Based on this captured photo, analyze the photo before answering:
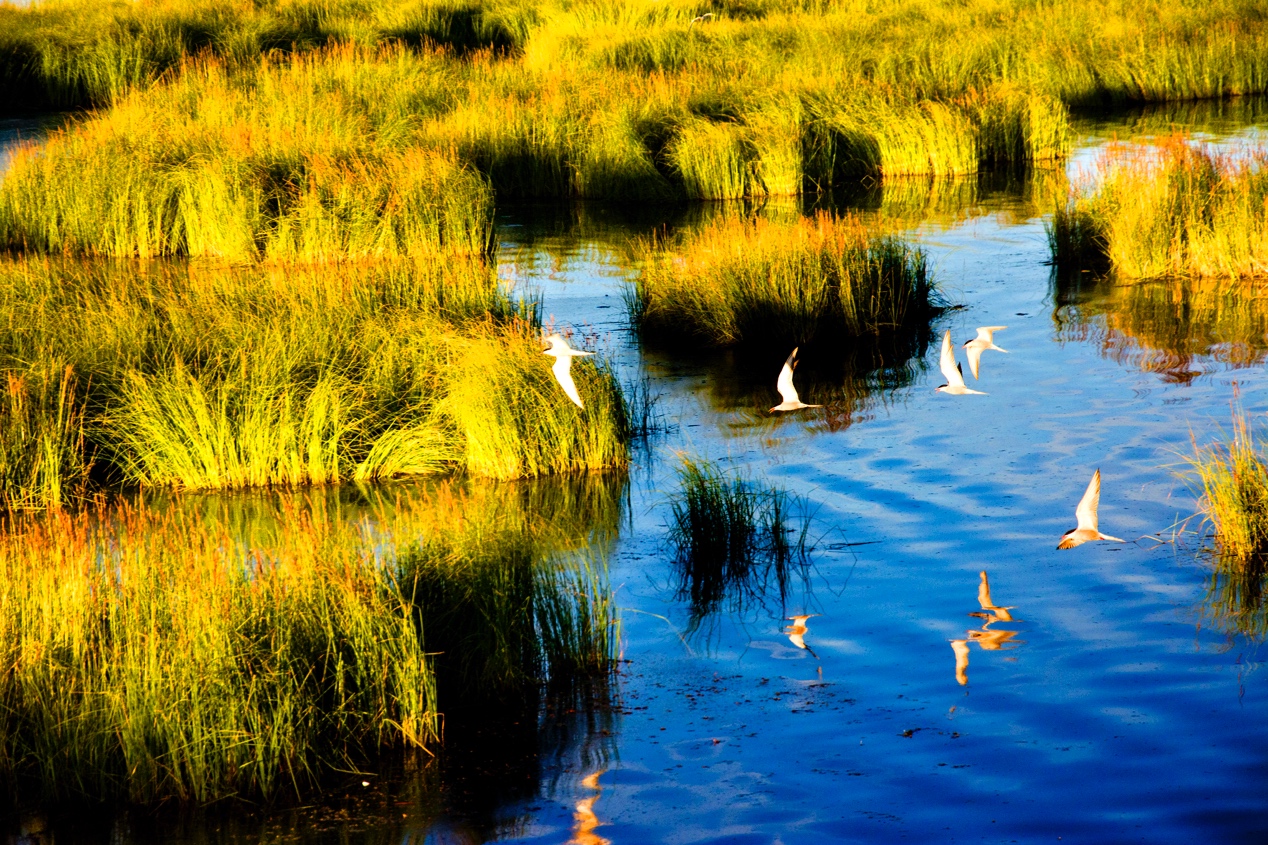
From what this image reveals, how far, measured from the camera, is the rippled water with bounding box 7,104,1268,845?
4953 mm

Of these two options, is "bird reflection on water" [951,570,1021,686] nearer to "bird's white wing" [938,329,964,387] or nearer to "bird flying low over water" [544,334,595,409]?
"bird's white wing" [938,329,964,387]

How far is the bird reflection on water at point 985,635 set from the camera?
5.94 m

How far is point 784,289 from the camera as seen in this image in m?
11.8

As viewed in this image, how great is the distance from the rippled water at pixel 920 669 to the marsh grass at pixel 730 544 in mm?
97

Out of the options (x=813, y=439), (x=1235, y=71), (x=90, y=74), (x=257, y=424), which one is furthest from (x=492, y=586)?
(x=90, y=74)

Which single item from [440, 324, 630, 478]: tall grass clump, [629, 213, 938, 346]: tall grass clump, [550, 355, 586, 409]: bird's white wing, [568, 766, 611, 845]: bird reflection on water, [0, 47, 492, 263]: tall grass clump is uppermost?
[0, 47, 492, 263]: tall grass clump

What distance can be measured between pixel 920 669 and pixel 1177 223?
329 inches

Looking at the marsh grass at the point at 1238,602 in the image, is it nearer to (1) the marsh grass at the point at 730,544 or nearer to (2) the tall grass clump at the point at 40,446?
(1) the marsh grass at the point at 730,544

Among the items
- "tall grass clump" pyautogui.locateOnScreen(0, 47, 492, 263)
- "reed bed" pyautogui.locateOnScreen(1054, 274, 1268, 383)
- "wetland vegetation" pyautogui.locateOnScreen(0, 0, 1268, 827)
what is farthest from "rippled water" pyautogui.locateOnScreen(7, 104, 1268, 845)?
"tall grass clump" pyautogui.locateOnScreen(0, 47, 492, 263)

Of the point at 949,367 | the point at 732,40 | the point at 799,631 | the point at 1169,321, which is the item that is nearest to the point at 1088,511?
the point at 799,631

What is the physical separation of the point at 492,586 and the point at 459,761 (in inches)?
32.0

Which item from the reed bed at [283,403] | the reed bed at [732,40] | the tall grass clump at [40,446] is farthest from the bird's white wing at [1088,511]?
the reed bed at [732,40]

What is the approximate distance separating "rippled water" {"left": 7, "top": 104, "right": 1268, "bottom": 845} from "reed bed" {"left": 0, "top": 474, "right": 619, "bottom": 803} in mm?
223

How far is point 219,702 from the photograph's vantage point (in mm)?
5133
